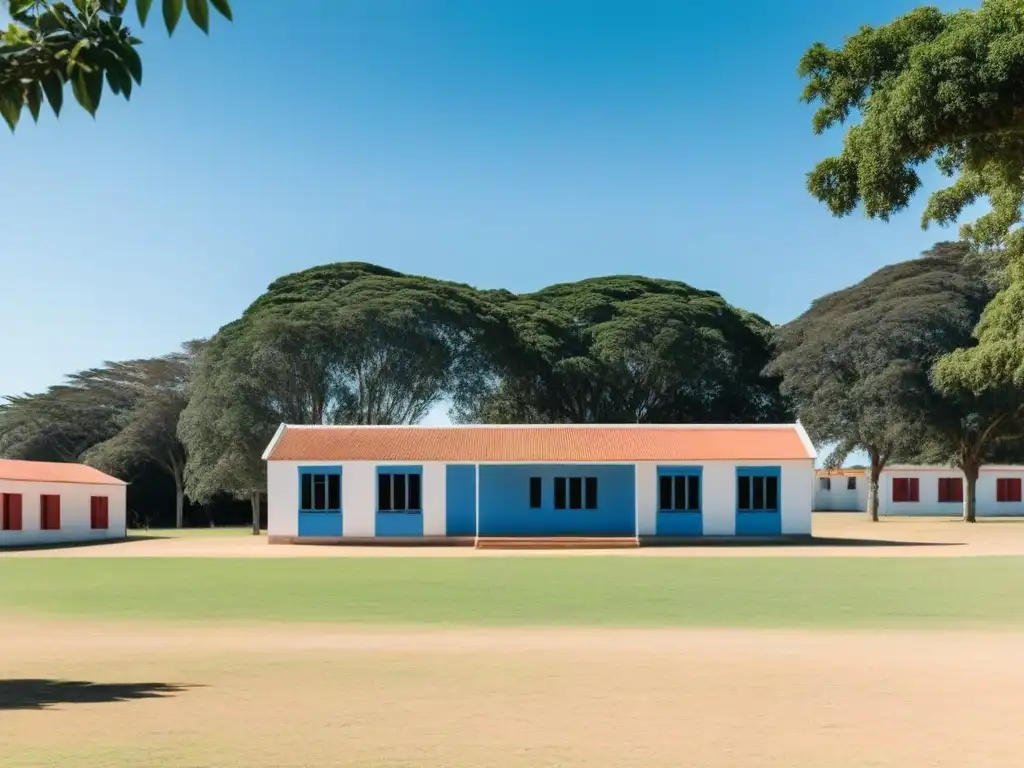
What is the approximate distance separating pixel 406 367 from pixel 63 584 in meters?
30.3

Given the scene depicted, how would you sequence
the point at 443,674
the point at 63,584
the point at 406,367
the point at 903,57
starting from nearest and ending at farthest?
the point at 443,674, the point at 903,57, the point at 63,584, the point at 406,367

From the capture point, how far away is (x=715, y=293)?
63.9 meters

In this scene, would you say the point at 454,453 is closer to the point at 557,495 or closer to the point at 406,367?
the point at 557,495

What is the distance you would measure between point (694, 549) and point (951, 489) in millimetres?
35191

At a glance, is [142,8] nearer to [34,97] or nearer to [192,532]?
[34,97]

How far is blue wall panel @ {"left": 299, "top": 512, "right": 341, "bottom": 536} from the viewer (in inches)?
1519

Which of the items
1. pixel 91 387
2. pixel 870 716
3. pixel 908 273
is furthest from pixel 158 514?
pixel 870 716

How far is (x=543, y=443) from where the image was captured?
39.9m

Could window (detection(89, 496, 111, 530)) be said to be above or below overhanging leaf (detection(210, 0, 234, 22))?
below

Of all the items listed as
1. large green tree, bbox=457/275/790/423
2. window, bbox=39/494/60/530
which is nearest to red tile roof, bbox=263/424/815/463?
window, bbox=39/494/60/530

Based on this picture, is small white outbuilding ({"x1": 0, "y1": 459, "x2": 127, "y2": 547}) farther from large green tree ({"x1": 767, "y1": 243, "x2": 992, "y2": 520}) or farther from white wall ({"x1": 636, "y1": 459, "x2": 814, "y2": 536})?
large green tree ({"x1": 767, "y1": 243, "x2": 992, "y2": 520})

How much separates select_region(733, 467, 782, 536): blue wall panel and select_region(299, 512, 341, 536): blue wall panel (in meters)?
12.3

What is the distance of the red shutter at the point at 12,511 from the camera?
125 feet

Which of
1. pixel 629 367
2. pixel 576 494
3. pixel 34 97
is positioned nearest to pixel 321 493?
pixel 576 494
